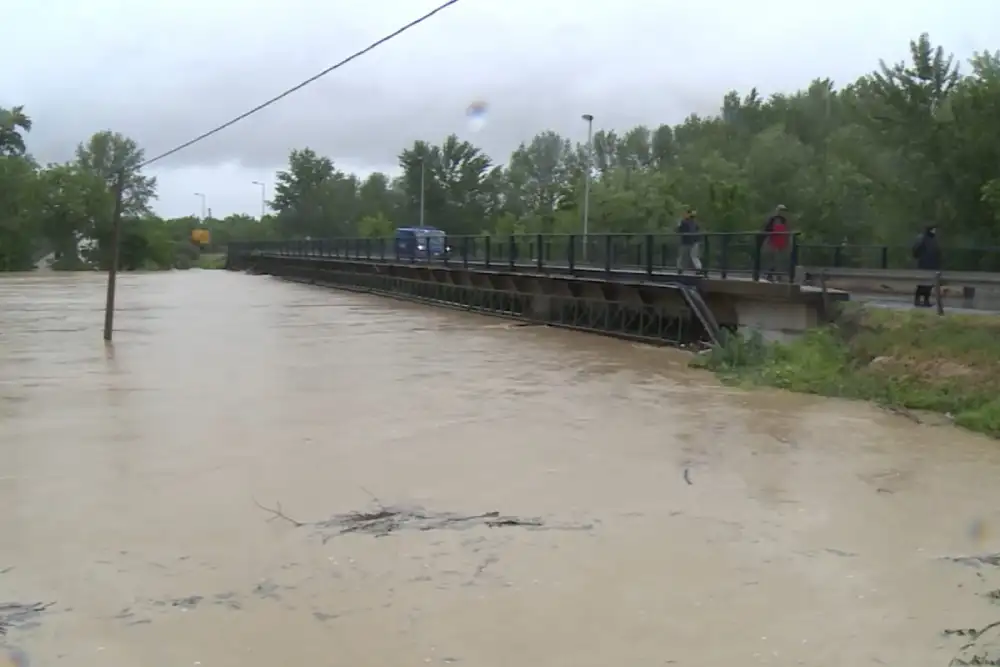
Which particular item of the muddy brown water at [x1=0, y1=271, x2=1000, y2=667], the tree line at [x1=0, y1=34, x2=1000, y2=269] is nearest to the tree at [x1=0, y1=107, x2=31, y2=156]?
the tree line at [x1=0, y1=34, x2=1000, y2=269]

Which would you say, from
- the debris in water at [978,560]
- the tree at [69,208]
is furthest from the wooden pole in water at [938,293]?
the tree at [69,208]

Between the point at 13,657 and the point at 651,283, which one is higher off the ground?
the point at 651,283

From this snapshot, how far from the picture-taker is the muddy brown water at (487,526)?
253 inches

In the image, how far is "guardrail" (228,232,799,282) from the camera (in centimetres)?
1997

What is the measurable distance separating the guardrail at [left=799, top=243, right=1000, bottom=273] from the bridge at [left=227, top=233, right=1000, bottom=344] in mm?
455

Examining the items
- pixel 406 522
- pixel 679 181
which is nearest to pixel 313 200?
pixel 679 181

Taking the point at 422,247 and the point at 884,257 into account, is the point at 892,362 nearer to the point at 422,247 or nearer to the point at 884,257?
the point at 884,257

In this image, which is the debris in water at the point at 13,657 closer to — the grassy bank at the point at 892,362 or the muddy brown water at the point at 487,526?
the muddy brown water at the point at 487,526

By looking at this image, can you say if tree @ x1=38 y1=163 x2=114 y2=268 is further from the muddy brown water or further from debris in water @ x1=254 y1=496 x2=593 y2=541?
debris in water @ x1=254 y1=496 x2=593 y2=541

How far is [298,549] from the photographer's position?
8.12 meters

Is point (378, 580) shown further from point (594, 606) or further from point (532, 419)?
point (532, 419)

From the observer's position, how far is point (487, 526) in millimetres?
8773

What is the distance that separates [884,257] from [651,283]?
18.5 feet

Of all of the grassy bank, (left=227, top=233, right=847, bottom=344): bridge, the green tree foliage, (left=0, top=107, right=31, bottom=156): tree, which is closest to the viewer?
the grassy bank
